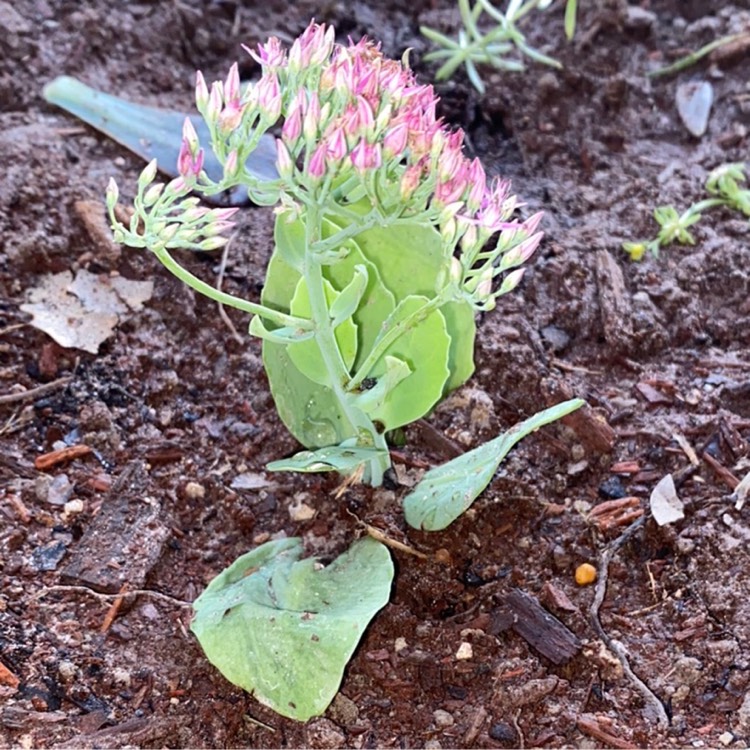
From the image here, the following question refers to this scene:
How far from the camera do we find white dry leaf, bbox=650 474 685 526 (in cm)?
163

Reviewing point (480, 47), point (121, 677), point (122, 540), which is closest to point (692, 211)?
point (480, 47)

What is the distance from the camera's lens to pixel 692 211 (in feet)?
7.04

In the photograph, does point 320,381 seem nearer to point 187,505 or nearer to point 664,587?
point 187,505

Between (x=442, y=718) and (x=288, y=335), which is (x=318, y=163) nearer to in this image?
(x=288, y=335)

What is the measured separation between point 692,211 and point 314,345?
1.04 m

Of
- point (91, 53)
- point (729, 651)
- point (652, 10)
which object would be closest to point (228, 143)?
point (729, 651)

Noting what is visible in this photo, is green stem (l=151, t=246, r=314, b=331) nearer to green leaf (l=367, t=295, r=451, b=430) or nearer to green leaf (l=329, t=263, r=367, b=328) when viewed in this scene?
Answer: green leaf (l=329, t=263, r=367, b=328)

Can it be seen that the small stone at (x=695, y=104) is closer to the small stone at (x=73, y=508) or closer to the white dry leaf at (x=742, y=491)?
the white dry leaf at (x=742, y=491)

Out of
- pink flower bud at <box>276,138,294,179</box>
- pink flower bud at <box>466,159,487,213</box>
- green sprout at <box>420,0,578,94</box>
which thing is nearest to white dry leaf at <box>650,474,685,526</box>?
pink flower bud at <box>466,159,487,213</box>

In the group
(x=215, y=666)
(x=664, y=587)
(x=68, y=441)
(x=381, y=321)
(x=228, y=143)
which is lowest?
(x=68, y=441)

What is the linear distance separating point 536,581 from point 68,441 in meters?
0.85

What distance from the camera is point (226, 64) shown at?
259 cm

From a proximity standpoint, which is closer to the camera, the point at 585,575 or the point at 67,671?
the point at 67,671

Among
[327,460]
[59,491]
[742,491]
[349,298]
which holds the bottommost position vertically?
[59,491]
